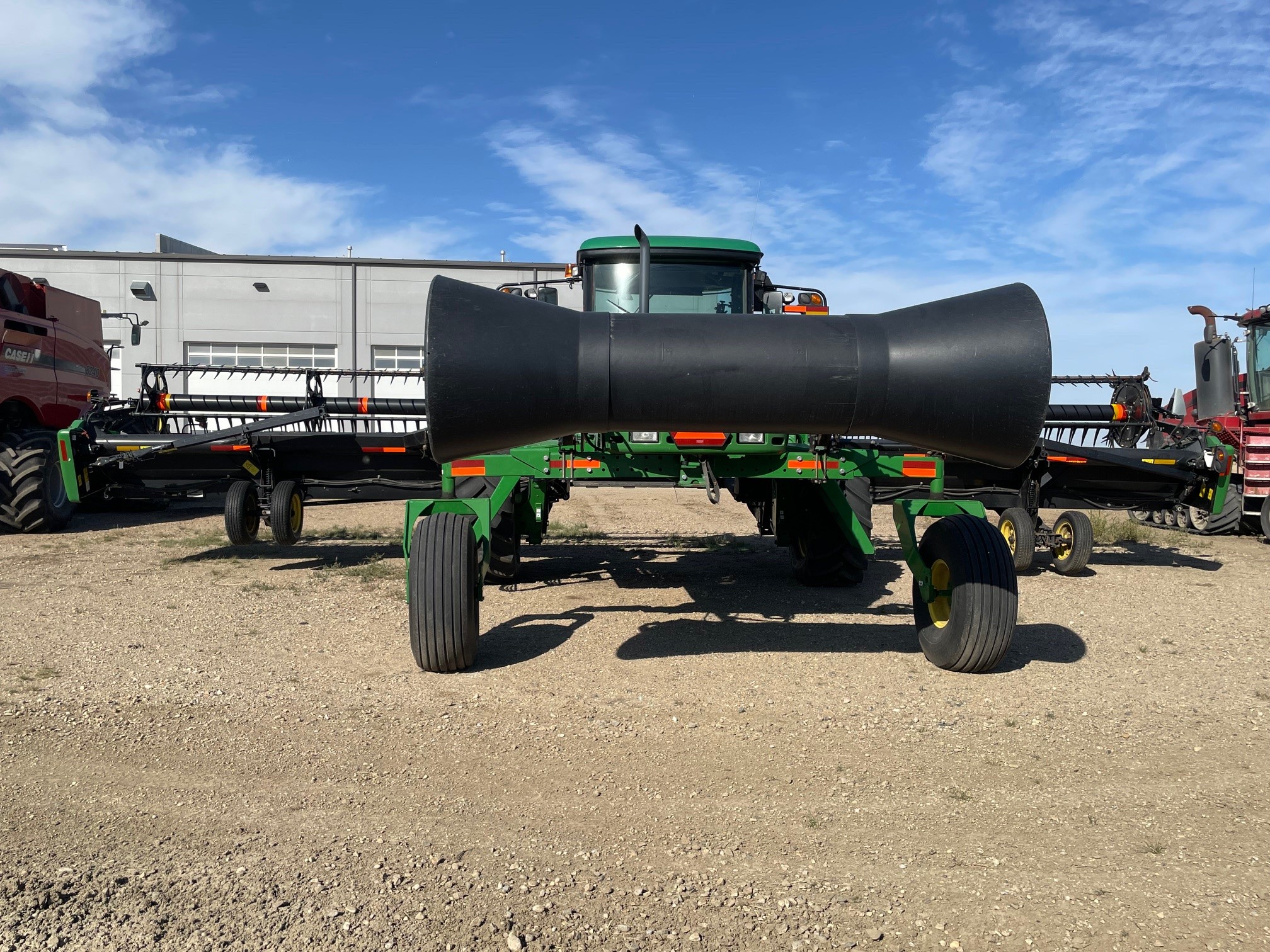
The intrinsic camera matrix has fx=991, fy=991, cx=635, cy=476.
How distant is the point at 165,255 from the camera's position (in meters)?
25.9

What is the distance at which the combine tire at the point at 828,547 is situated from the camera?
733cm

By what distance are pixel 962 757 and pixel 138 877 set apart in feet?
8.83

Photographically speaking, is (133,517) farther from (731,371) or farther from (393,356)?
(393,356)

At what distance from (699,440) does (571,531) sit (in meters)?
6.31

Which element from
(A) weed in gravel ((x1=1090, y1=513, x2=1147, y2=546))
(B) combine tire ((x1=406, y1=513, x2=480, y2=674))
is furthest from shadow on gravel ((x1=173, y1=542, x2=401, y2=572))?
(A) weed in gravel ((x1=1090, y1=513, x2=1147, y2=546))

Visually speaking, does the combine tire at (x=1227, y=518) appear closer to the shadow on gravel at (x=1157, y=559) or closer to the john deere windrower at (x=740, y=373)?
the shadow on gravel at (x=1157, y=559)

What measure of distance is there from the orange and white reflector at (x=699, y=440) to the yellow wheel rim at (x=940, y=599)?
1.26m

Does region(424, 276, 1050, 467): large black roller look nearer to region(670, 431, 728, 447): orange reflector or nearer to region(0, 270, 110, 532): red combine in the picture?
region(670, 431, 728, 447): orange reflector

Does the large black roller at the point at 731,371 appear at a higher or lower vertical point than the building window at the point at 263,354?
lower

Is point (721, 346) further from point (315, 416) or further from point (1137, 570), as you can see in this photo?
point (1137, 570)

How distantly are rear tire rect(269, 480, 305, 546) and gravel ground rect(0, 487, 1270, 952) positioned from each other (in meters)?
1.80

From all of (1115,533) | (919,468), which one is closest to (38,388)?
(919,468)

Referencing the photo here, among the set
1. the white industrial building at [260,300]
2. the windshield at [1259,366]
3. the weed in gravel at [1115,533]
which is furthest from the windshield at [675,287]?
the white industrial building at [260,300]

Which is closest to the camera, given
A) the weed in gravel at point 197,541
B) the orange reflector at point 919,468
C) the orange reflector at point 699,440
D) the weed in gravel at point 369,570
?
the orange reflector at point 699,440
